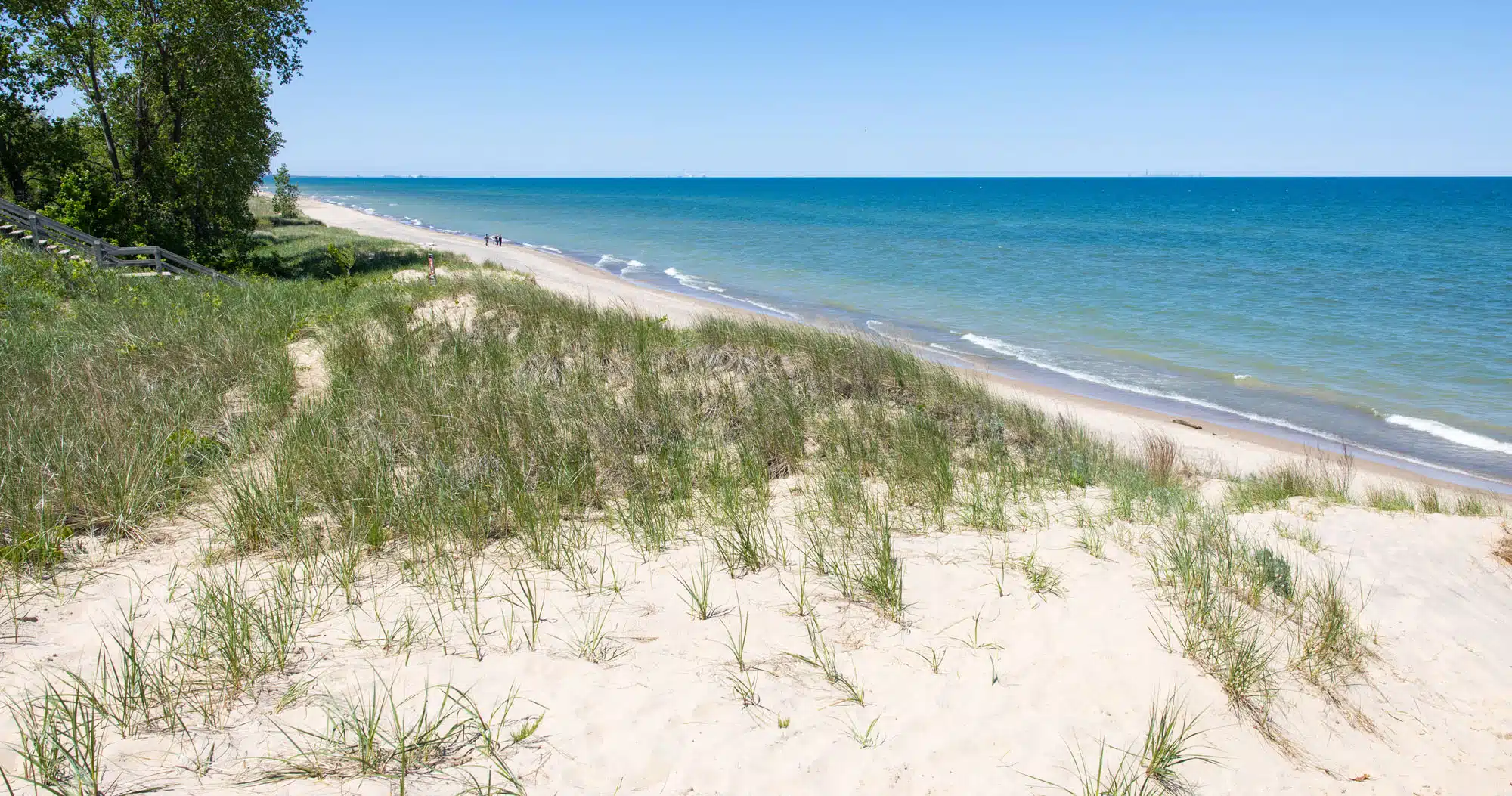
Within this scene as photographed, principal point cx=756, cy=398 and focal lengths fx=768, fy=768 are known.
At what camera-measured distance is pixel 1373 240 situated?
2014 inches

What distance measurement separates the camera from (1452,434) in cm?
1416

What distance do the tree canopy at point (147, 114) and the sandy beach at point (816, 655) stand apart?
19524mm

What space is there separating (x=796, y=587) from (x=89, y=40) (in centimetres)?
2404

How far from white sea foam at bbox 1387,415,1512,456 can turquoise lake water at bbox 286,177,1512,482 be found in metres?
0.05

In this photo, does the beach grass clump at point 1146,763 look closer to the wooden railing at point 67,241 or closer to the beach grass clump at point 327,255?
the wooden railing at point 67,241

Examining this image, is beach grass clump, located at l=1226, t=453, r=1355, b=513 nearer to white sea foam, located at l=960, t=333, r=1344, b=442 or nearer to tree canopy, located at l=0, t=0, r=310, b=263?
white sea foam, located at l=960, t=333, r=1344, b=442

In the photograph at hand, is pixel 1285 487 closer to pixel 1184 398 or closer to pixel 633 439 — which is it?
pixel 633 439

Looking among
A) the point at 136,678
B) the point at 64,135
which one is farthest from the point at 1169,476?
the point at 64,135

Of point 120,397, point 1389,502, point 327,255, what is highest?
point 327,255

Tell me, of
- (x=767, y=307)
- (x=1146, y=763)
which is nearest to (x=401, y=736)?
(x=1146, y=763)

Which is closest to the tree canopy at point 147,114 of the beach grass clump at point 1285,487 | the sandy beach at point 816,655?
the sandy beach at point 816,655

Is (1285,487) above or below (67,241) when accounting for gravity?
below

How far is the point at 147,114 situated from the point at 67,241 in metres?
6.44

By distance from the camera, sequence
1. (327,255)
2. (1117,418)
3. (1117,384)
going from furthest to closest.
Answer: (327,255)
(1117,384)
(1117,418)
